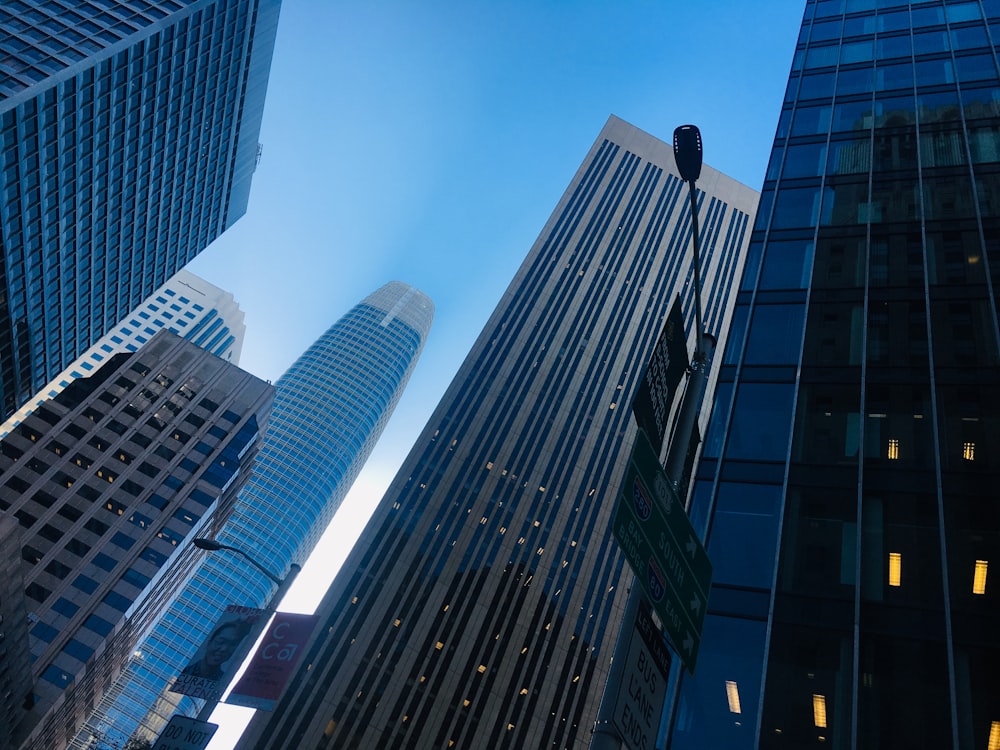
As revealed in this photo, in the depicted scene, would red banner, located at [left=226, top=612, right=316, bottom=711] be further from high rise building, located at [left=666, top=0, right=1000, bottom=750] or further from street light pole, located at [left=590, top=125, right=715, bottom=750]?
street light pole, located at [left=590, top=125, right=715, bottom=750]

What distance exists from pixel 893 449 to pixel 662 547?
16151mm

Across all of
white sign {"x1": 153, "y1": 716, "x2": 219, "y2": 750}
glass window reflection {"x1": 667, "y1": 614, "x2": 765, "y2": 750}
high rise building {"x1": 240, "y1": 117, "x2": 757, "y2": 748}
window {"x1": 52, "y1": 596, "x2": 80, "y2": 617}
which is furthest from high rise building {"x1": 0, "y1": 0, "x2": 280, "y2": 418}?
glass window reflection {"x1": 667, "y1": 614, "x2": 765, "y2": 750}

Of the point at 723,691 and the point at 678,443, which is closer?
the point at 678,443

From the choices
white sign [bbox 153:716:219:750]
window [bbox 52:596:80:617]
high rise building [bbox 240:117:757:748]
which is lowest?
white sign [bbox 153:716:219:750]

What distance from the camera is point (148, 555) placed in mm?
97562

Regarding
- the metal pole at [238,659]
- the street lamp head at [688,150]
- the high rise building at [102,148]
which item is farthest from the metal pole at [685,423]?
the high rise building at [102,148]

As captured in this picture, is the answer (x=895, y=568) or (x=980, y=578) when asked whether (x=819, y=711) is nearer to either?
(x=895, y=568)

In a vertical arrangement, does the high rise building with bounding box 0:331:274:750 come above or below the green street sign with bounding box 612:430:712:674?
above

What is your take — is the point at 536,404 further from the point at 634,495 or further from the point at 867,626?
the point at 634,495

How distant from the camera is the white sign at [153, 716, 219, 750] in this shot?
61.8 ft

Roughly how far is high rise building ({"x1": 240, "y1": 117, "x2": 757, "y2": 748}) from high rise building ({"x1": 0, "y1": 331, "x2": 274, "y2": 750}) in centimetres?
2341

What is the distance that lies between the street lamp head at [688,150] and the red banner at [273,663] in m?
16.8

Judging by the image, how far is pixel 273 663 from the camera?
67.6ft

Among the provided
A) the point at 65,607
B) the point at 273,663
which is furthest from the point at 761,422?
the point at 65,607
